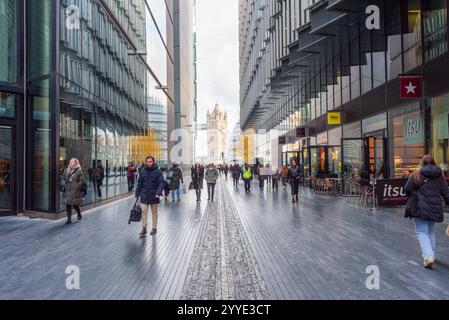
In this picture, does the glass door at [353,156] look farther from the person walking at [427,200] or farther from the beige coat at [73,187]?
the person walking at [427,200]

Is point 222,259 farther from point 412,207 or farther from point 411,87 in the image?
point 411,87

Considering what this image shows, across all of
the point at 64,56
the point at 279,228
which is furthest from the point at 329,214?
the point at 64,56

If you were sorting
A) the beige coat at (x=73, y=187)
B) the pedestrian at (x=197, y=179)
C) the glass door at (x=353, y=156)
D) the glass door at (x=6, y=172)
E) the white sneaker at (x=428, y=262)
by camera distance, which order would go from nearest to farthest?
the white sneaker at (x=428, y=262) → the beige coat at (x=73, y=187) → the glass door at (x=6, y=172) → the glass door at (x=353, y=156) → the pedestrian at (x=197, y=179)

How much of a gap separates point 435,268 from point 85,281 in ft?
17.7

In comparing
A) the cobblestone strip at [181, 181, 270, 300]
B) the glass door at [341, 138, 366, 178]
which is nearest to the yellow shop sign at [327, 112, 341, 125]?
the glass door at [341, 138, 366, 178]

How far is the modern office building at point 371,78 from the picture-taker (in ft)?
49.5

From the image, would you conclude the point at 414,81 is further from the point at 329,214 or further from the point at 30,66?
the point at 30,66

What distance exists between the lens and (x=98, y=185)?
19312mm

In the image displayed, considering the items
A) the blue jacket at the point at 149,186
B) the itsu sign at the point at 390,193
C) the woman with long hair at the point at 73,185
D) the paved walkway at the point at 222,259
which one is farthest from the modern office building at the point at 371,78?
the woman with long hair at the point at 73,185

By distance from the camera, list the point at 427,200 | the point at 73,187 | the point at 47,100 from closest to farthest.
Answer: the point at 427,200 < the point at 73,187 < the point at 47,100

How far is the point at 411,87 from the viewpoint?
51.5 ft

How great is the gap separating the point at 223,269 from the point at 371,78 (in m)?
15.7

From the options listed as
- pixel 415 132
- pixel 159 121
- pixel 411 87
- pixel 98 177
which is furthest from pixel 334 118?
pixel 159 121

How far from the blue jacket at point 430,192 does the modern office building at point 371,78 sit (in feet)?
25.1
